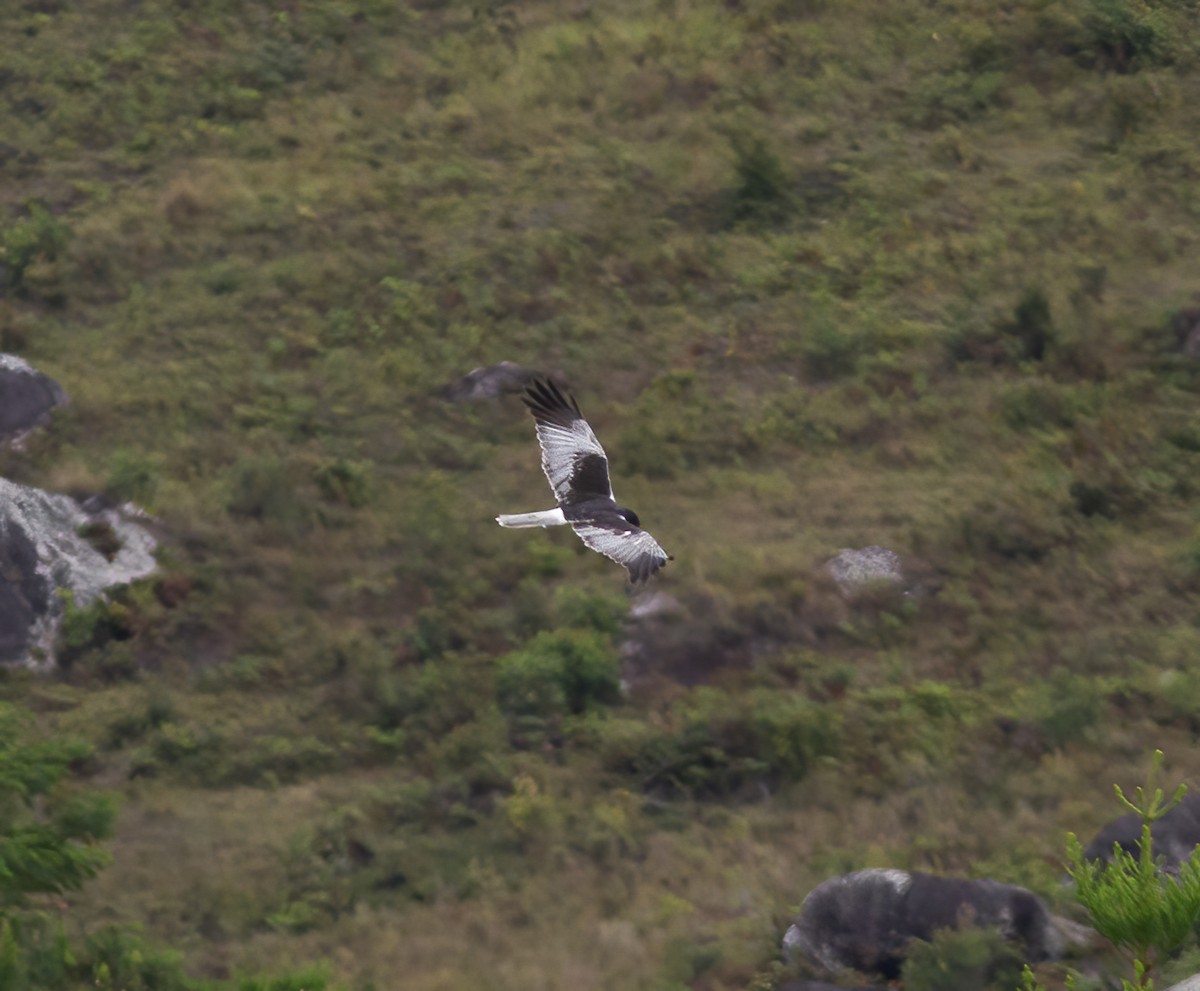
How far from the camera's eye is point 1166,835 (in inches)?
468

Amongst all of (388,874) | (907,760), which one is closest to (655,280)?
(907,760)

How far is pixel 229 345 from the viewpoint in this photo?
816 inches

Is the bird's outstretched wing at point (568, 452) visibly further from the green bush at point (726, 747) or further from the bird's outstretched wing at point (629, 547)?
the green bush at point (726, 747)

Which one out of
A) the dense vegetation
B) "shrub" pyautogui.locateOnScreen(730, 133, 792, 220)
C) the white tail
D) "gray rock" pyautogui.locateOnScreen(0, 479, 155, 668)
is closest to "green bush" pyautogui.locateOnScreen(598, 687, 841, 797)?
the dense vegetation

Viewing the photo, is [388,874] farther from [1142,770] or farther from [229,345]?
[229,345]

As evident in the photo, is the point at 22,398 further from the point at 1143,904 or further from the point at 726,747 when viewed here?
the point at 1143,904

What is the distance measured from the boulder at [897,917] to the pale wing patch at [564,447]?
4.06 metres

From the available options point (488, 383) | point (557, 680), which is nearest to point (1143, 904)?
point (557, 680)

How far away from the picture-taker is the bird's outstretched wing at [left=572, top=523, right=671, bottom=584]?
11133 mm

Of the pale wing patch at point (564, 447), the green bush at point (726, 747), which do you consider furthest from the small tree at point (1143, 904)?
the green bush at point (726, 747)

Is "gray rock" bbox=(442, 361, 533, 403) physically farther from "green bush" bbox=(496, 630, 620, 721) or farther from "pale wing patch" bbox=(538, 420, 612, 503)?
"pale wing patch" bbox=(538, 420, 612, 503)

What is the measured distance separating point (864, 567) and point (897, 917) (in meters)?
5.75

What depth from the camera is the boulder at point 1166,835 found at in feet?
38.6

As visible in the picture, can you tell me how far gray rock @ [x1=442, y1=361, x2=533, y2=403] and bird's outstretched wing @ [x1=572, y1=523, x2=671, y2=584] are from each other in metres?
8.20
